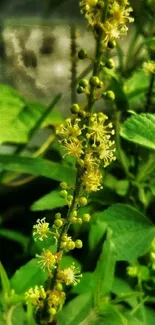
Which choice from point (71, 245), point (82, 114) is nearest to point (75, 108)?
point (82, 114)

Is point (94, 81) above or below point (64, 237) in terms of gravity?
above

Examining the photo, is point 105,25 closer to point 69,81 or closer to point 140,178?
point 140,178

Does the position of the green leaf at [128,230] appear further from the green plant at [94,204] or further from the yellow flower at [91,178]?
the yellow flower at [91,178]

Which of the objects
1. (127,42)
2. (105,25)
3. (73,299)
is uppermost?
(105,25)

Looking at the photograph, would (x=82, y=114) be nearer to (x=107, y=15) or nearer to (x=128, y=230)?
(x=107, y=15)

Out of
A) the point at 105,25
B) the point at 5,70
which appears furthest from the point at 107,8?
the point at 5,70

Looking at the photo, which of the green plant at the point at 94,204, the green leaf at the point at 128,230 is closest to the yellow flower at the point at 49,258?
the green plant at the point at 94,204
